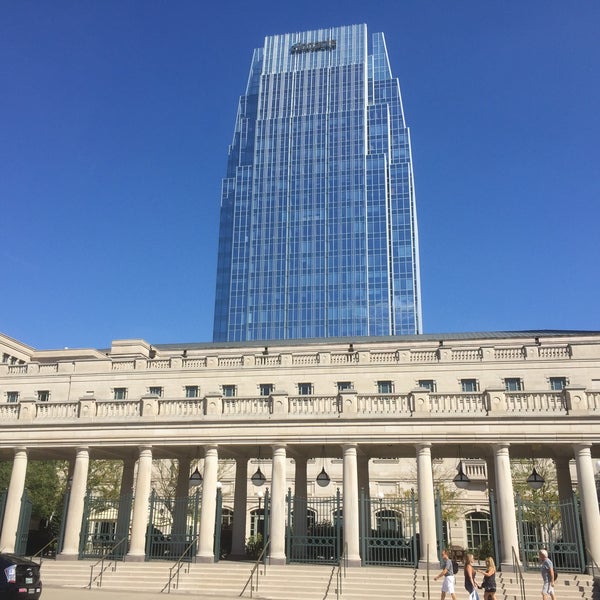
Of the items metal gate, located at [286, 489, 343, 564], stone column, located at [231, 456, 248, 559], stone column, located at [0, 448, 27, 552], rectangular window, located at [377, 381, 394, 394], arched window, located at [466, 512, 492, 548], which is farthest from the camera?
arched window, located at [466, 512, 492, 548]

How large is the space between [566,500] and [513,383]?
45.6 ft

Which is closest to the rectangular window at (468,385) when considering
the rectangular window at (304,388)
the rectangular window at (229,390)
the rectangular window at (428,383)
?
the rectangular window at (428,383)

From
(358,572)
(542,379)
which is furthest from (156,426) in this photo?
(542,379)

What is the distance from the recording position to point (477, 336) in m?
58.1

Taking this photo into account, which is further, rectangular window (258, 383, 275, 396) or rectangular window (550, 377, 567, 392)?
rectangular window (258, 383, 275, 396)

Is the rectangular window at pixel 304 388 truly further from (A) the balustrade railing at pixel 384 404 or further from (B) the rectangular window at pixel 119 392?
(A) the balustrade railing at pixel 384 404

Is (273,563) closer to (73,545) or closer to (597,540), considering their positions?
(73,545)

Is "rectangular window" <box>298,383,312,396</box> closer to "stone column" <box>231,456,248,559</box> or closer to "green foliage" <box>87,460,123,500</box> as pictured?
"stone column" <box>231,456,248,559</box>

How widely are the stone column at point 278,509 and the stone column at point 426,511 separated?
5159 mm

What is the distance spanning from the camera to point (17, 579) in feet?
55.1

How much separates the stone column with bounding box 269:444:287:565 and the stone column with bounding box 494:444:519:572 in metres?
7.93

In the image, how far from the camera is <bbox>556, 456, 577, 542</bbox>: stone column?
24128 millimetres

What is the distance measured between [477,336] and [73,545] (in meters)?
41.0

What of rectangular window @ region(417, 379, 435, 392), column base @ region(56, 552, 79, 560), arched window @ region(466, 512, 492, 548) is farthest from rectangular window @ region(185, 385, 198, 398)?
arched window @ region(466, 512, 492, 548)
